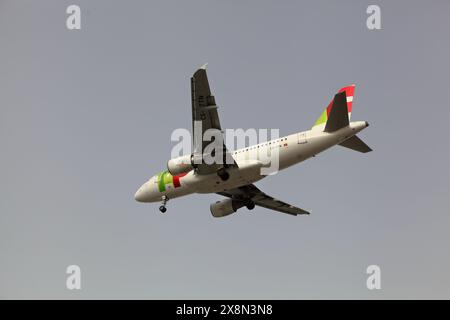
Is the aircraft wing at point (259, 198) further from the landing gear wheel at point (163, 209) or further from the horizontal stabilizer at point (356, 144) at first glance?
the horizontal stabilizer at point (356, 144)

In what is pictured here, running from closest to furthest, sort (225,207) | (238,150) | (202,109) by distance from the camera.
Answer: (202,109)
(238,150)
(225,207)

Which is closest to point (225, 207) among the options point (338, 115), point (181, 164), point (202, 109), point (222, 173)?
point (222, 173)

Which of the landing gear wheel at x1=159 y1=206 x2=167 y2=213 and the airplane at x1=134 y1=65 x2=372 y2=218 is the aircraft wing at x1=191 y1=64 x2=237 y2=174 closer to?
the airplane at x1=134 y1=65 x2=372 y2=218

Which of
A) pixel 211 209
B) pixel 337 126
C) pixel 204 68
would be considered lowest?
pixel 211 209

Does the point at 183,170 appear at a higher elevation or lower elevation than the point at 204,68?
lower

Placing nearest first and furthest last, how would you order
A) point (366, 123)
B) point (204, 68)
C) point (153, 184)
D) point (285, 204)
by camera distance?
point (204, 68), point (366, 123), point (153, 184), point (285, 204)

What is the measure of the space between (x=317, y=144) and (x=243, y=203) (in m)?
9.59

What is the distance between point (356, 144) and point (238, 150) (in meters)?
7.19

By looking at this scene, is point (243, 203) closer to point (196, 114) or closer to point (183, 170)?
point (183, 170)

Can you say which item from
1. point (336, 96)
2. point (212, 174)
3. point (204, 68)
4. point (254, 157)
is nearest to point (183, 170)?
point (212, 174)

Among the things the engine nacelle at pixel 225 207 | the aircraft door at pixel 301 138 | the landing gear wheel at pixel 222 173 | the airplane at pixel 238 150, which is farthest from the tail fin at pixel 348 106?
the engine nacelle at pixel 225 207

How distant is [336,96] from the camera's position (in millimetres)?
34875

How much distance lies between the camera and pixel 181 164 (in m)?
37.7

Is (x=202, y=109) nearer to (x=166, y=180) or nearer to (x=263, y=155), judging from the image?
(x=263, y=155)
